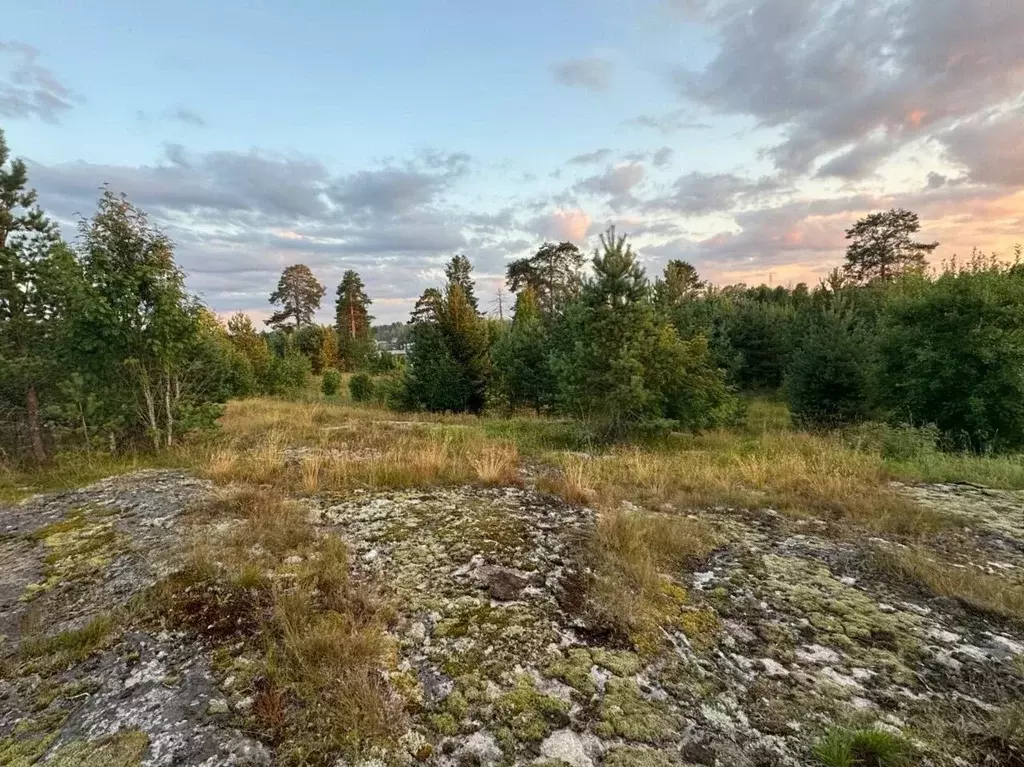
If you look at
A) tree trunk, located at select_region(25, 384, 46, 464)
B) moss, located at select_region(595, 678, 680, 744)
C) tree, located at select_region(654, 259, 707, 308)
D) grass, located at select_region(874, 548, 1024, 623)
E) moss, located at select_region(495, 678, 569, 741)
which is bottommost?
grass, located at select_region(874, 548, 1024, 623)

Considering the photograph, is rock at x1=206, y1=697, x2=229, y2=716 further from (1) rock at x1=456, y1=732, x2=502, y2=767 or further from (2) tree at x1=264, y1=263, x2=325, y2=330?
(2) tree at x1=264, y1=263, x2=325, y2=330

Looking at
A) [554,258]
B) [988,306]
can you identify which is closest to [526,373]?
[988,306]

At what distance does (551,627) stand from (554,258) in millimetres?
42971

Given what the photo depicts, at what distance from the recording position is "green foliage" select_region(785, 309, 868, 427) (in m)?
15.1

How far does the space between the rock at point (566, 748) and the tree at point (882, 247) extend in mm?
42832

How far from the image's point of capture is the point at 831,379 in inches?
602

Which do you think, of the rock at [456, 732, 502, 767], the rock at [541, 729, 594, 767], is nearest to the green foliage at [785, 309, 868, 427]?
the rock at [541, 729, 594, 767]

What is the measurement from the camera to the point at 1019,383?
10008mm

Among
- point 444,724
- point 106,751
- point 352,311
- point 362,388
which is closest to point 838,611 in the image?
point 444,724

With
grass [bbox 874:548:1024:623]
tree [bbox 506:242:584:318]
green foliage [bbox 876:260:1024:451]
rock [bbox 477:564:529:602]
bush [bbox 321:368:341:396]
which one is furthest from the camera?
tree [bbox 506:242:584:318]

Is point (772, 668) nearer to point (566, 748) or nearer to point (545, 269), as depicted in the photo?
point (566, 748)

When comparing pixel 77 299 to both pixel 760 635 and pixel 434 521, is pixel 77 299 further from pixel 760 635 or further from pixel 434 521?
pixel 760 635

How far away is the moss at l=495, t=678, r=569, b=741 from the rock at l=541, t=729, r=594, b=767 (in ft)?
0.13

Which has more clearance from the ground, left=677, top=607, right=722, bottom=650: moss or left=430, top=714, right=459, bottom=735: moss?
left=430, top=714, right=459, bottom=735: moss
